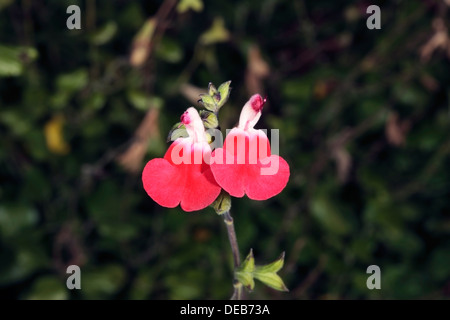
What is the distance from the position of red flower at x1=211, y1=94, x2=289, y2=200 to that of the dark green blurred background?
0.54 m

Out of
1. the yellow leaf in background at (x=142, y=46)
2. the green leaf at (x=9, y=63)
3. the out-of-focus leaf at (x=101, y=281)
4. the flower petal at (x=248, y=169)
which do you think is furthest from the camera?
the out-of-focus leaf at (x=101, y=281)

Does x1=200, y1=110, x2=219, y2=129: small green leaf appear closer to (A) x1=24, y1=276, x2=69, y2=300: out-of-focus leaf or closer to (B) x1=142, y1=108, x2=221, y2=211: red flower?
(B) x1=142, y1=108, x2=221, y2=211: red flower

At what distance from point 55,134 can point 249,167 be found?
79 centimetres

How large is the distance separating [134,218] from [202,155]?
0.68 m

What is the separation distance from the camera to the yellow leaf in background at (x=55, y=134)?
1321mm

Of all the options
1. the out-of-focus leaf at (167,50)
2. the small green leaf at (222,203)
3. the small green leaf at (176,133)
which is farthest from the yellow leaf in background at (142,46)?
the small green leaf at (222,203)

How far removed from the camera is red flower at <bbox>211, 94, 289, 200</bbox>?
67cm

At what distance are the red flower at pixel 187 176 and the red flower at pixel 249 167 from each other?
4 cm

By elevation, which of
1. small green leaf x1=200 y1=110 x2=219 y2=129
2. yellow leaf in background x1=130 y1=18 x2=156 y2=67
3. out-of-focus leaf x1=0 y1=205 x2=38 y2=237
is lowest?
small green leaf x1=200 y1=110 x2=219 y2=129

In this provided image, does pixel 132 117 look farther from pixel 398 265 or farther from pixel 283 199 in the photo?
pixel 398 265

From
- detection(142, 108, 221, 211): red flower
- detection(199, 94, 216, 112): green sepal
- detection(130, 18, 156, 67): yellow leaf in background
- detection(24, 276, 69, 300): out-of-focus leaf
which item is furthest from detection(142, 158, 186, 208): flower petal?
detection(24, 276, 69, 300): out-of-focus leaf

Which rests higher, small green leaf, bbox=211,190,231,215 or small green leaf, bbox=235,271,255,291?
small green leaf, bbox=211,190,231,215

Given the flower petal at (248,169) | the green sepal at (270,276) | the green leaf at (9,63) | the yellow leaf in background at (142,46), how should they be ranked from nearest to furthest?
the flower petal at (248,169) → the green sepal at (270,276) → the green leaf at (9,63) → the yellow leaf in background at (142,46)

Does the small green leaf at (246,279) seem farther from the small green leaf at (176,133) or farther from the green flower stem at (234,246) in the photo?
the small green leaf at (176,133)
